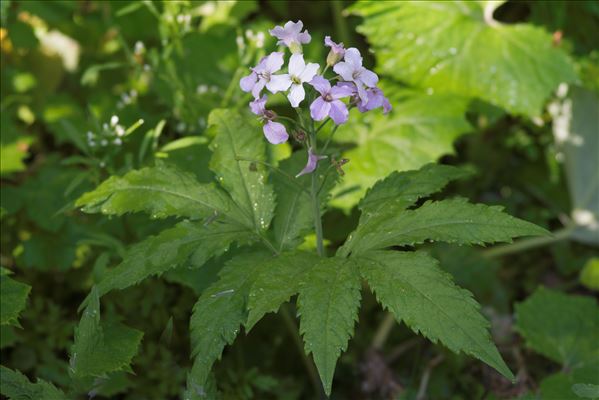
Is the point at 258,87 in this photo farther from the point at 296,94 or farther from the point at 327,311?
the point at 327,311

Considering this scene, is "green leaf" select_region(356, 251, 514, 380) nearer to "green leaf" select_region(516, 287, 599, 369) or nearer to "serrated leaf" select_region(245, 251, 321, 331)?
"serrated leaf" select_region(245, 251, 321, 331)

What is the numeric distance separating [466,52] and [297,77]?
1432mm

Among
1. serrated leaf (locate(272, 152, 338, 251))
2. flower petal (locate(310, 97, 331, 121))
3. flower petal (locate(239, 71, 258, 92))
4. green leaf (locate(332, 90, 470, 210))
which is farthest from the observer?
green leaf (locate(332, 90, 470, 210))

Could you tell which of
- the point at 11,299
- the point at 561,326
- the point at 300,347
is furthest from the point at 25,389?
the point at 561,326

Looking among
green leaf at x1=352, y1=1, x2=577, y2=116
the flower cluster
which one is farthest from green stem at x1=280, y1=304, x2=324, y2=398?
green leaf at x1=352, y1=1, x2=577, y2=116

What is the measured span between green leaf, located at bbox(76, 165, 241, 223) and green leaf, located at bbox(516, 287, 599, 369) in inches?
53.6

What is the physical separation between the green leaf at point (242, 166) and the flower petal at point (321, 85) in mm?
366

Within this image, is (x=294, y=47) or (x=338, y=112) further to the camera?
(x=294, y=47)

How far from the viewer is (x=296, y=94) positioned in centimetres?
176

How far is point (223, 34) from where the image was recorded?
10.7 ft

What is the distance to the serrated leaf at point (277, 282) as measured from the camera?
1.67 m

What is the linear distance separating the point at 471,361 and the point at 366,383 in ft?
1.44

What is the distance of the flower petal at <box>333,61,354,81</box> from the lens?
1787mm

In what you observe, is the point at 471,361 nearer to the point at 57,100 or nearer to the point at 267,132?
the point at 267,132
